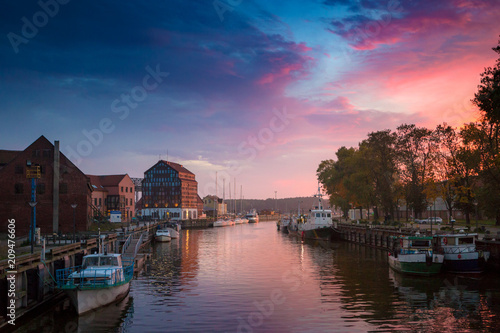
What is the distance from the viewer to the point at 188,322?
24.5 meters

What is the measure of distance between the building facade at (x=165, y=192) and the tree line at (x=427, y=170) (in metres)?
108

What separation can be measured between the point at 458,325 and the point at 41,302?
25.5m

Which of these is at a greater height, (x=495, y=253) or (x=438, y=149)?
(x=438, y=149)

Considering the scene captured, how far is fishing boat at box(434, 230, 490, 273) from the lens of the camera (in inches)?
1511

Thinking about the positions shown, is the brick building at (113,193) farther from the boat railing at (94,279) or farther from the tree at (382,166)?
the boat railing at (94,279)

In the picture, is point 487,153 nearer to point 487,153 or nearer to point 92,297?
point 487,153

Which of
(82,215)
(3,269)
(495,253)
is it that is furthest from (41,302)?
(82,215)

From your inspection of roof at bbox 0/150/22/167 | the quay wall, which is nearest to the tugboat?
the quay wall

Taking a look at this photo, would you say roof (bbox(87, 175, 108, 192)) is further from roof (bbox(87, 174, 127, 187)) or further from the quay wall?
the quay wall

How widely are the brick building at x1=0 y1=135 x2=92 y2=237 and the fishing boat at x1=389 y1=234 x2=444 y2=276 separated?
53.0 m

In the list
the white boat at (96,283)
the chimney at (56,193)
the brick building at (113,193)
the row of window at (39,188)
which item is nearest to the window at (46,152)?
the chimney at (56,193)

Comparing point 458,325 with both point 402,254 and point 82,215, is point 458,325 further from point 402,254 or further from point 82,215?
point 82,215

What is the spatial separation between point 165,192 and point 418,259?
498 ft

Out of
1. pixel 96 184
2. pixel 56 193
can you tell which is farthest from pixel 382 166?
pixel 96 184
